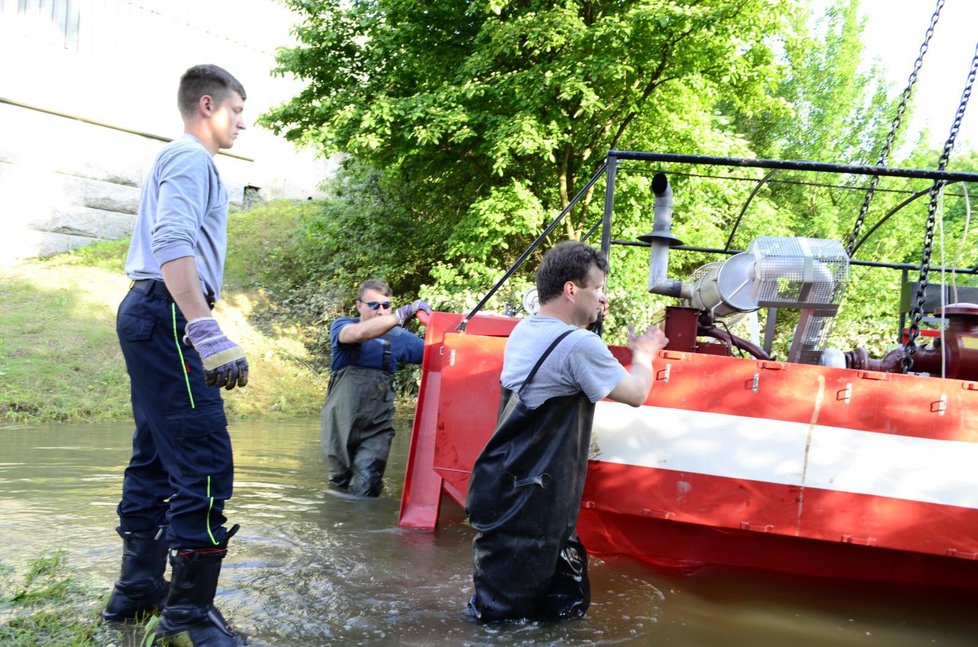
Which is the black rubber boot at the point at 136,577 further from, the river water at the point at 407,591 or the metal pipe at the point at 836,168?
the metal pipe at the point at 836,168

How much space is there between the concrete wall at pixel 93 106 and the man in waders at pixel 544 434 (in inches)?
471

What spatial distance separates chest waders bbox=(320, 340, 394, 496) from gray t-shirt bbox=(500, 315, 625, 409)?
283 cm

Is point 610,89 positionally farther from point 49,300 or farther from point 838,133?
point 838,133

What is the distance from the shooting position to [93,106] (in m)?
15.2

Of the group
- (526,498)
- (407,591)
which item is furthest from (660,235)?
(407,591)

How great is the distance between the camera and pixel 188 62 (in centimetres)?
1711

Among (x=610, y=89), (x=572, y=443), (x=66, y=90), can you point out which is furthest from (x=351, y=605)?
(x=66, y=90)

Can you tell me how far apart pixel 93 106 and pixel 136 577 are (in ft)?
45.3

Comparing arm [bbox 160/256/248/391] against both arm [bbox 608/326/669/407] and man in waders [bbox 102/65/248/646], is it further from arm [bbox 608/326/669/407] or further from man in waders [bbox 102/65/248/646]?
arm [bbox 608/326/669/407]

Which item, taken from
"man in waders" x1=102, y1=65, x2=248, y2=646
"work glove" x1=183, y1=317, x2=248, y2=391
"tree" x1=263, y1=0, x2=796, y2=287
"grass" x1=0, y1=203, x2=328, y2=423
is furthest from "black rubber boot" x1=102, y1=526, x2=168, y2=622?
"tree" x1=263, y1=0, x2=796, y2=287

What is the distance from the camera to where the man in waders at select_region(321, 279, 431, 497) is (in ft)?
20.6

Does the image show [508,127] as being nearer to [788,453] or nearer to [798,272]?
[798,272]

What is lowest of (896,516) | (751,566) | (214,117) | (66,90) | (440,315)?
(751,566)

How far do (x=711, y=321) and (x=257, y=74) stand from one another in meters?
16.0
